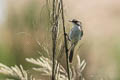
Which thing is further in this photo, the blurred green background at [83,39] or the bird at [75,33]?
the blurred green background at [83,39]

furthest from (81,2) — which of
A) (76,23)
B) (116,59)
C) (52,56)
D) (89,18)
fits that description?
(52,56)

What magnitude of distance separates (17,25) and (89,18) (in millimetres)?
1433

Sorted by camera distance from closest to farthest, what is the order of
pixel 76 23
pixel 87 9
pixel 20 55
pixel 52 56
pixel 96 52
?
1. pixel 52 56
2. pixel 76 23
3. pixel 20 55
4. pixel 96 52
5. pixel 87 9

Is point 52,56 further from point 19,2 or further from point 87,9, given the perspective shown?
point 87,9

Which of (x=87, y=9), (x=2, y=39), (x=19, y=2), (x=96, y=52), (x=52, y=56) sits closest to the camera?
(x=52, y=56)

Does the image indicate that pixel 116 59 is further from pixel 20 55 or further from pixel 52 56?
pixel 52 56

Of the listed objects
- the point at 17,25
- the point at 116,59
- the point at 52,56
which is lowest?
the point at 116,59

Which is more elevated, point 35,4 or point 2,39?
point 35,4

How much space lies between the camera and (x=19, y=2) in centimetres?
625

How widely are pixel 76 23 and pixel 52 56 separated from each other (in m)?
1.54

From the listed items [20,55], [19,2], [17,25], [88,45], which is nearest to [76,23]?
[20,55]

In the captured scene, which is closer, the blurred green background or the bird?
the bird

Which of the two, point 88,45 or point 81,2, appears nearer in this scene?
point 88,45

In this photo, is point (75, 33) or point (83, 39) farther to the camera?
point (83, 39)
